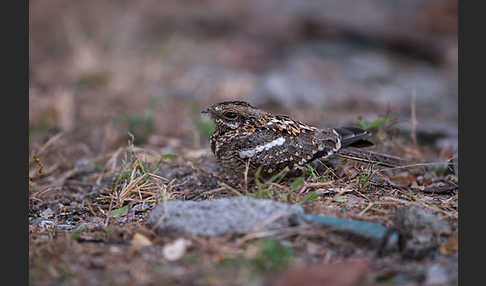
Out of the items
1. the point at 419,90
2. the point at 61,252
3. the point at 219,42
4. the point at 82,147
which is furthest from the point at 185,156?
the point at 219,42

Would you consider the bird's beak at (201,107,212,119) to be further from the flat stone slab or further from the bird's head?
the flat stone slab

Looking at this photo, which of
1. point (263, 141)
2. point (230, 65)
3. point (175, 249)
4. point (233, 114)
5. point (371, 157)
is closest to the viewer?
point (175, 249)

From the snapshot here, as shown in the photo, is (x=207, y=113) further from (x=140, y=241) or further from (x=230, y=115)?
(x=140, y=241)

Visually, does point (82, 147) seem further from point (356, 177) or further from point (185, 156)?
point (356, 177)

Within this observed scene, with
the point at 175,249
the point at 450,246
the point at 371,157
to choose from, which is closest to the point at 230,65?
the point at 371,157

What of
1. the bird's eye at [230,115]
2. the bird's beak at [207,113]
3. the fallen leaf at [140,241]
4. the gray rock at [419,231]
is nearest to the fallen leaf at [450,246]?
the gray rock at [419,231]

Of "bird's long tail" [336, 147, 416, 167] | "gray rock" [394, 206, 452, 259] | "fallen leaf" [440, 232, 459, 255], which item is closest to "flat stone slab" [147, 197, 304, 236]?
"gray rock" [394, 206, 452, 259]

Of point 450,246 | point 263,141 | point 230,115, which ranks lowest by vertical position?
point 450,246
